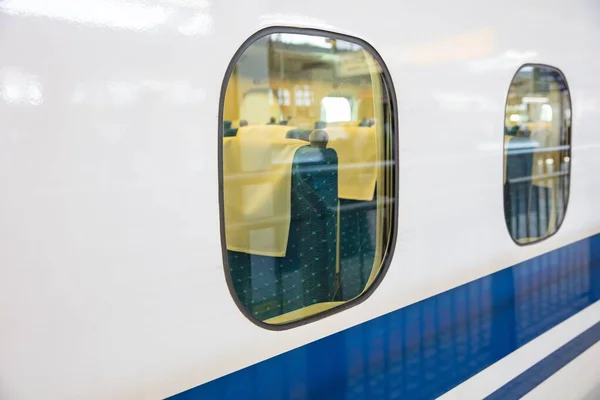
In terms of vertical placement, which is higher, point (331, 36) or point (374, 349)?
point (331, 36)

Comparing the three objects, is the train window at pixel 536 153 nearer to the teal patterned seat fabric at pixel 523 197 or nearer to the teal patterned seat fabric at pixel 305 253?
the teal patterned seat fabric at pixel 523 197

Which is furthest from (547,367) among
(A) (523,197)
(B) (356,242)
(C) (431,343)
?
(B) (356,242)

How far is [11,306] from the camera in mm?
1207

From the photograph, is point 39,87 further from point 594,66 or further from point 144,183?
point 594,66

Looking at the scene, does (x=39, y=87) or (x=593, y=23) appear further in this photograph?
(x=593, y=23)

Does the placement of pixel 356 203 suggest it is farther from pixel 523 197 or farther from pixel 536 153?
pixel 536 153

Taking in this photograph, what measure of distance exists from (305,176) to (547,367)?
1.73m

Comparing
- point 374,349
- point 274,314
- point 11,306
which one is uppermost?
point 11,306

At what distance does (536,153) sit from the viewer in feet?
9.75

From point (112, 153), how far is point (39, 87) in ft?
0.64

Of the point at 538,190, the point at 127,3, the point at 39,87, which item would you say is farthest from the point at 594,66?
the point at 39,87

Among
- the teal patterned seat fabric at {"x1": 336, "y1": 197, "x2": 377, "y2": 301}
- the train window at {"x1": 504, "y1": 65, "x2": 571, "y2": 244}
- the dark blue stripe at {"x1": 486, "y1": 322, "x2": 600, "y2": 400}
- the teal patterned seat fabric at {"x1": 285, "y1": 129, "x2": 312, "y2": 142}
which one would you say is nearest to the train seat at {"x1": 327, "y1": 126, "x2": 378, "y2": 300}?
the teal patterned seat fabric at {"x1": 336, "y1": 197, "x2": 377, "y2": 301}

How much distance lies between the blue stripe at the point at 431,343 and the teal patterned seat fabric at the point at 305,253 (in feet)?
0.49

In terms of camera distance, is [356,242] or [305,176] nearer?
[305,176]
